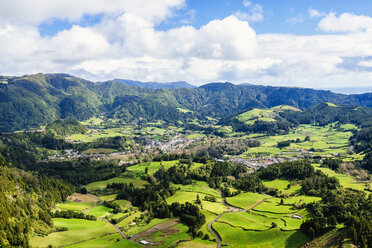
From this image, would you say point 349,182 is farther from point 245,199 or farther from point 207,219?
point 207,219

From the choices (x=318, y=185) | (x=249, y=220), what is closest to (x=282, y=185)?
(x=318, y=185)

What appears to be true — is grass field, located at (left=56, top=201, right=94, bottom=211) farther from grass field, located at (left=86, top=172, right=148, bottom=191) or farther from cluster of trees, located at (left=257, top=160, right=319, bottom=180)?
cluster of trees, located at (left=257, top=160, right=319, bottom=180)

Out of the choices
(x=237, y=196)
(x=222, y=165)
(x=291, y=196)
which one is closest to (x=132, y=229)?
(x=237, y=196)

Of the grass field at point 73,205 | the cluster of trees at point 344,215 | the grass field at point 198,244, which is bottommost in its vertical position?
the grass field at point 73,205

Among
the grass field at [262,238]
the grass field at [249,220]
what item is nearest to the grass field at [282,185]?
the grass field at [249,220]

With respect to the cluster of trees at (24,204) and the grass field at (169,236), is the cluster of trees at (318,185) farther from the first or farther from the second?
the cluster of trees at (24,204)

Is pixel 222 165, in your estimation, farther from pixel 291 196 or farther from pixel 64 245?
pixel 64 245

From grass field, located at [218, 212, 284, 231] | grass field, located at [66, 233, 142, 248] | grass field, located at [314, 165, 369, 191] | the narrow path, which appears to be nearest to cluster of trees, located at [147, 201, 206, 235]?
the narrow path
